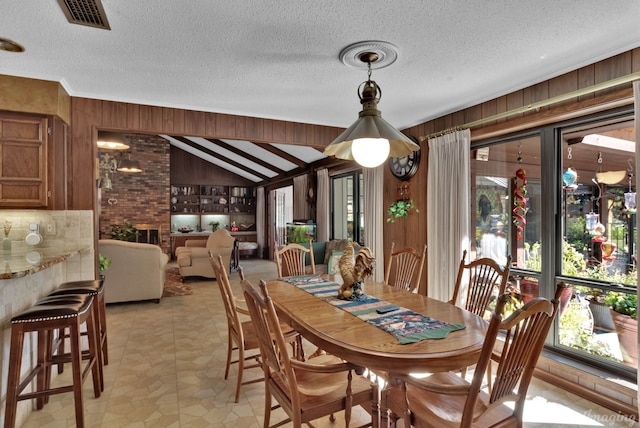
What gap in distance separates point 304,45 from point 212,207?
369 inches

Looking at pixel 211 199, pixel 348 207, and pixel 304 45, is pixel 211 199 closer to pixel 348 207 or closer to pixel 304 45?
pixel 348 207

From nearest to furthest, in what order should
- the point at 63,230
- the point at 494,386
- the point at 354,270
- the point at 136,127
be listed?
the point at 494,386, the point at 354,270, the point at 63,230, the point at 136,127

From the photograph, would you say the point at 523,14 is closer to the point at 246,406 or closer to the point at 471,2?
the point at 471,2

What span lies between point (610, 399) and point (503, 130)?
218cm

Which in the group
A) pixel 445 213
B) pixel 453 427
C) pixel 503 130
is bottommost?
pixel 453 427

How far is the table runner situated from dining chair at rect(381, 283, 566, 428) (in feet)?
0.67

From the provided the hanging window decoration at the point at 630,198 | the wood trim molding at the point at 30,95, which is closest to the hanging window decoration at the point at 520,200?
the hanging window decoration at the point at 630,198

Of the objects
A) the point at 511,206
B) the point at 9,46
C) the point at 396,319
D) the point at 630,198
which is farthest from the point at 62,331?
the point at 630,198

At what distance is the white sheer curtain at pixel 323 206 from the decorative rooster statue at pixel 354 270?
15.1ft

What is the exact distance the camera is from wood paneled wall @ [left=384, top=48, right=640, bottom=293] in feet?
7.73

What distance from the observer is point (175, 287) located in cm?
622

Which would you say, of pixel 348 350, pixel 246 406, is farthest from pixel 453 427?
pixel 246 406

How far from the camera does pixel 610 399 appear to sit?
2.36 meters

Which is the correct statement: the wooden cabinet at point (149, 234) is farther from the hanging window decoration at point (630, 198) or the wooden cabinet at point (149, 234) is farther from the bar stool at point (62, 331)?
the hanging window decoration at point (630, 198)
